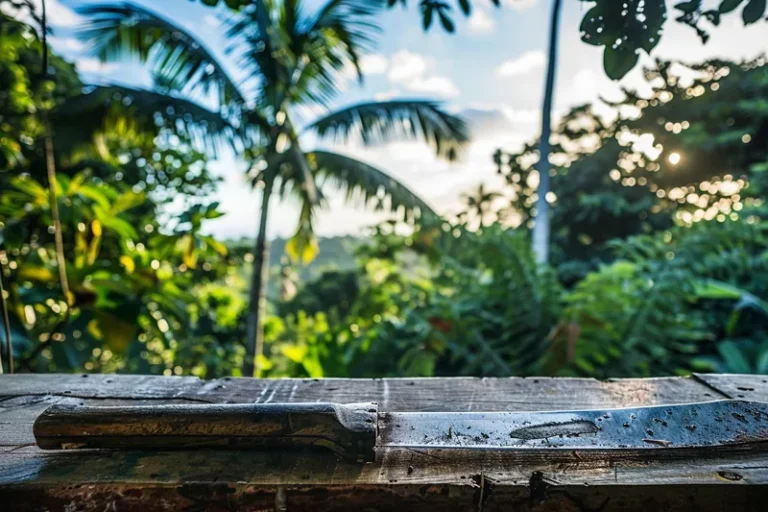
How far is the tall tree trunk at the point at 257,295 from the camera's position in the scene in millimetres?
3990

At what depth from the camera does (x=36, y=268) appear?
1979mm

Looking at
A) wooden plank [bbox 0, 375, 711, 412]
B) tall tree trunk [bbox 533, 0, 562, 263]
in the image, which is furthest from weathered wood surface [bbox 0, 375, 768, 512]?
tall tree trunk [bbox 533, 0, 562, 263]

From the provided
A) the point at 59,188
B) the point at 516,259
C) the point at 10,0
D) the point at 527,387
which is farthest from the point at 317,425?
the point at 516,259

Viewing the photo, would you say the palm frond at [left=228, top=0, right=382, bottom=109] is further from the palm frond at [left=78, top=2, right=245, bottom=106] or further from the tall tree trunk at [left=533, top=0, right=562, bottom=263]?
the tall tree trunk at [left=533, top=0, right=562, bottom=263]

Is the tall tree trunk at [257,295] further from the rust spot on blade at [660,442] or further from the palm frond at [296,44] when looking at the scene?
the rust spot on blade at [660,442]

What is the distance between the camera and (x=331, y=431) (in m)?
0.52

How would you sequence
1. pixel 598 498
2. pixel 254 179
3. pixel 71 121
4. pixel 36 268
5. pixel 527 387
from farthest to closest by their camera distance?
1. pixel 254 179
2. pixel 71 121
3. pixel 36 268
4. pixel 527 387
5. pixel 598 498

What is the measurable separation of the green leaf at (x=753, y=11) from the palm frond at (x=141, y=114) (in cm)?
384

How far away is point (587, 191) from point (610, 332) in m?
4.71

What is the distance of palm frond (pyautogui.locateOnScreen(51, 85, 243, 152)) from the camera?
12.2 ft

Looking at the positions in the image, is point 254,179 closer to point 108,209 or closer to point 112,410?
point 108,209

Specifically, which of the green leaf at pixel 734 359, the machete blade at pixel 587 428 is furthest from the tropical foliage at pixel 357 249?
the machete blade at pixel 587 428

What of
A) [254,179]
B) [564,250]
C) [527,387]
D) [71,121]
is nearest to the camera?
[527,387]

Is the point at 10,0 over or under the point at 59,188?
over
